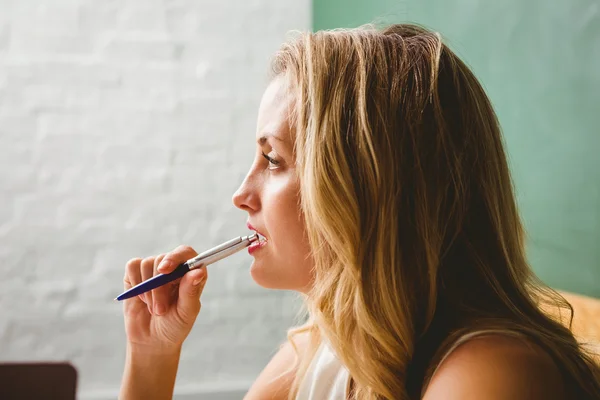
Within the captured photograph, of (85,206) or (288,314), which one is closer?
(85,206)

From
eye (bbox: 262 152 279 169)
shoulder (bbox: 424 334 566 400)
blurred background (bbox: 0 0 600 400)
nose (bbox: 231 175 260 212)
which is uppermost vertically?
eye (bbox: 262 152 279 169)

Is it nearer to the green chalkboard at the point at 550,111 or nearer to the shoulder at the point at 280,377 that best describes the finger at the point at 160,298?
Answer: the shoulder at the point at 280,377

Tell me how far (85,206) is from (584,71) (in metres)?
1.67

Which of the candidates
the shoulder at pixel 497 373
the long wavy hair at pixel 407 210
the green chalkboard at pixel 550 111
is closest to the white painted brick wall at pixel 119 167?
the green chalkboard at pixel 550 111

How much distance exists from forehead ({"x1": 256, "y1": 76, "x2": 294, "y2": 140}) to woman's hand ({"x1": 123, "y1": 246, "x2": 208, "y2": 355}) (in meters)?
0.25

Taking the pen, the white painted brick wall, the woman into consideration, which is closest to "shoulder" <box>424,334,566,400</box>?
the woman

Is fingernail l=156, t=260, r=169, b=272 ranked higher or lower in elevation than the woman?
lower

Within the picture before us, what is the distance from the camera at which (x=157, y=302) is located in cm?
99

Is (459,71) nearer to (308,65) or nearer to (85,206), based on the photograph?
(308,65)

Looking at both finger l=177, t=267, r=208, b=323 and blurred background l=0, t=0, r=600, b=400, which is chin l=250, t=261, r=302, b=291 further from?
blurred background l=0, t=0, r=600, b=400

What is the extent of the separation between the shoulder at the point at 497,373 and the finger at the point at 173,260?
1.50 ft

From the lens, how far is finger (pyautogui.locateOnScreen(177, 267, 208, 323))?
95cm

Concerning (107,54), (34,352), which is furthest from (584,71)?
(34,352)

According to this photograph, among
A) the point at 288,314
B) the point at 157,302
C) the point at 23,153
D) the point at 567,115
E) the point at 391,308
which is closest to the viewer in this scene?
the point at 391,308
